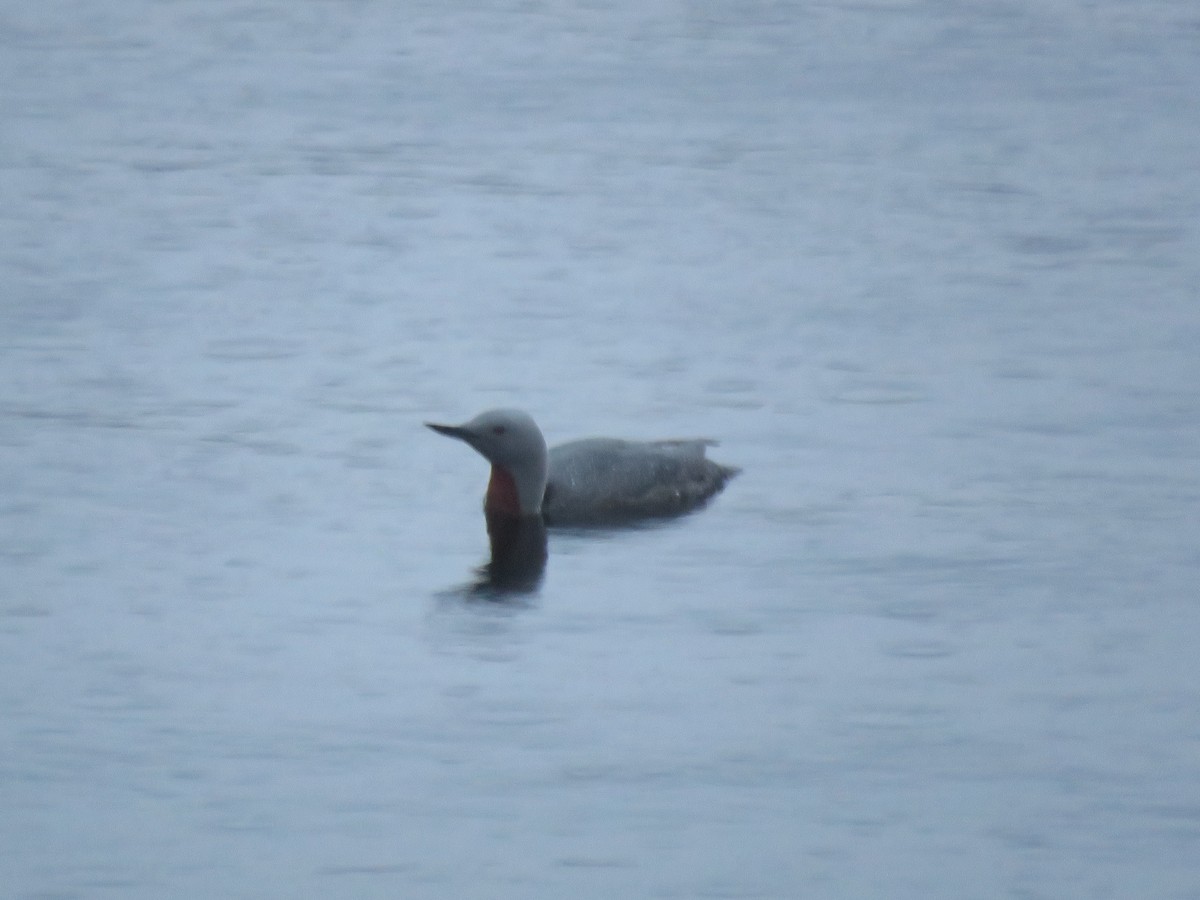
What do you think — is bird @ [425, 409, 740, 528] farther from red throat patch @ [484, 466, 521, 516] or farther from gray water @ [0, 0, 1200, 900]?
gray water @ [0, 0, 1200, 900]

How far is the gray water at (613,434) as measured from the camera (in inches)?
257

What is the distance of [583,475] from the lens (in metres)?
9.27

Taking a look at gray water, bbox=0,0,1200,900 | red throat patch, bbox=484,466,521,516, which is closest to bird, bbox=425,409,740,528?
red throat patch, bbox=484,466,521,516

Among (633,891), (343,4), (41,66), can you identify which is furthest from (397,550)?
(343,4)

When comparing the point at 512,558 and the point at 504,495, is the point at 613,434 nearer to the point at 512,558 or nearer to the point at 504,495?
the point at 504,495

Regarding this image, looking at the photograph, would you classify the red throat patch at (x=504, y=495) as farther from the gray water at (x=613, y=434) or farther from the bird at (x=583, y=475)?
the gray water at (x=613, y=434)

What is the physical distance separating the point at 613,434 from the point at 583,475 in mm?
918

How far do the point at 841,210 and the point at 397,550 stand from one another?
6372 millimetres

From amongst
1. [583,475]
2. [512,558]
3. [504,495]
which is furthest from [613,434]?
[512,558]

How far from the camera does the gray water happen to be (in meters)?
6.54

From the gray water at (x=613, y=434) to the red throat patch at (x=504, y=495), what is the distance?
146 mm

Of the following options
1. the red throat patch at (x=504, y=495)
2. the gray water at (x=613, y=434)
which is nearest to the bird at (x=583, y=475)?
the red throat patch at (x=504, y=495)

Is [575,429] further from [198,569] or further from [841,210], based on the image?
[841,210]

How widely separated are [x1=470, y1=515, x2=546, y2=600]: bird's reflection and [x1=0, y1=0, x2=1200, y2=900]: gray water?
10cm
